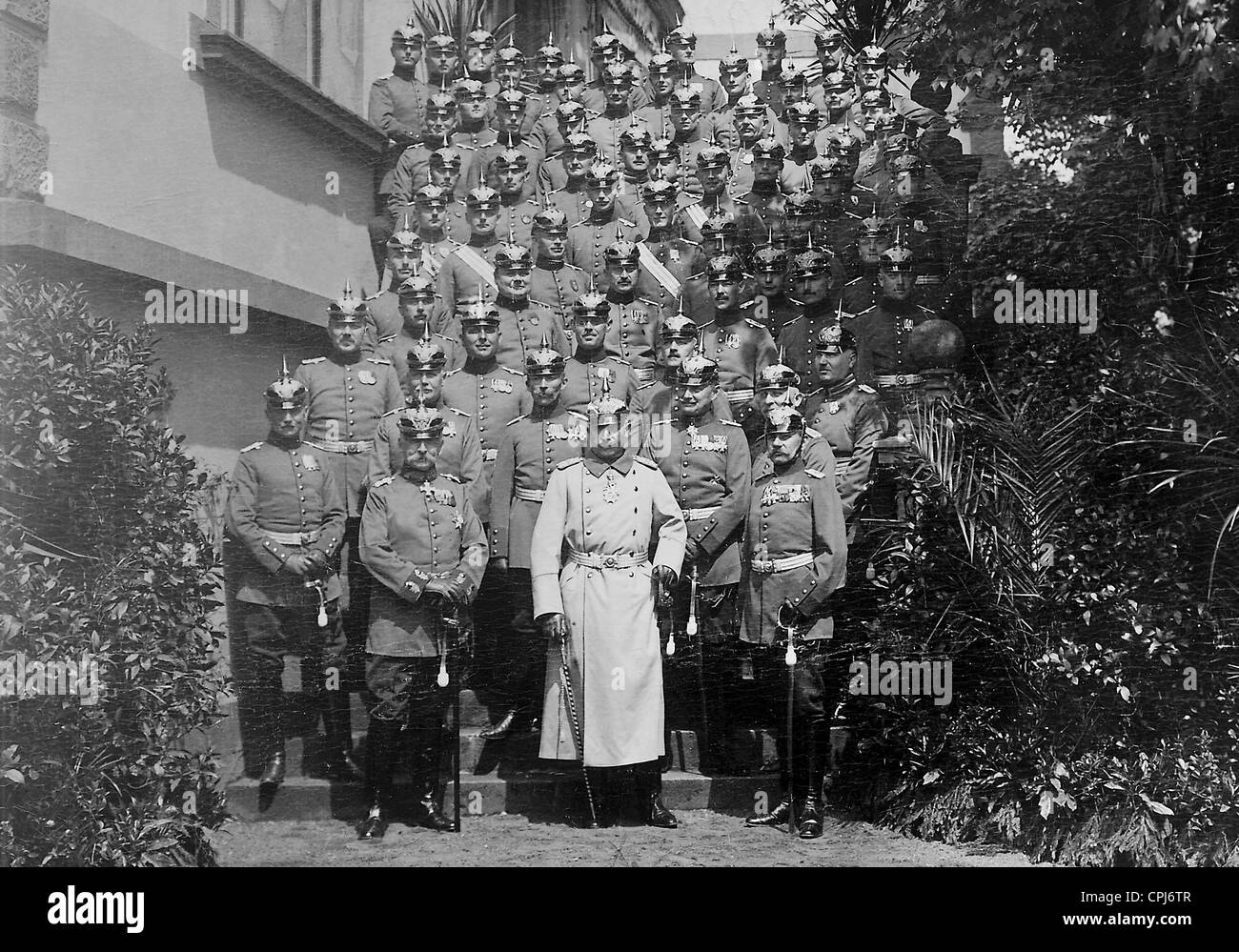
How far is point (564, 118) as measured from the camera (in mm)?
6961

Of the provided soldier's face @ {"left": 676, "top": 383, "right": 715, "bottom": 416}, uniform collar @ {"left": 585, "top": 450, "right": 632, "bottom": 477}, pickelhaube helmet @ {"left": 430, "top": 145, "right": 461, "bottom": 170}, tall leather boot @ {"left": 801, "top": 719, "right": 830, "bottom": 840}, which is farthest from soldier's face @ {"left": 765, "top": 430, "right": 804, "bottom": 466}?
pickelhaube helmet @ {"left": 430, "top": 145, "right": 461, "bottom": 170}

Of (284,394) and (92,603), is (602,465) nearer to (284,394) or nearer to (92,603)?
(284,394)

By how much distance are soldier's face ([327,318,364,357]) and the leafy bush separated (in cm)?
85

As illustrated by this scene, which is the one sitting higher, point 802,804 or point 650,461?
point 650,461

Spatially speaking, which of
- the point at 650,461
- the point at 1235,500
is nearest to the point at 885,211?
the point at 650,461

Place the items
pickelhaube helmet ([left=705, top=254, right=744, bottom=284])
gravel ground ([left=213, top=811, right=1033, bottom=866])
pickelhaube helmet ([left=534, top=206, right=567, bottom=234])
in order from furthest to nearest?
1. pickelhaube helmet ([left=534, top=206, right=567, bottom=234])
2. pickelhaube helmet ([left=705, top=254, right=744, bottom=284])
3. gravel ground ([left=213, top=811, right=1033, bottom=866])

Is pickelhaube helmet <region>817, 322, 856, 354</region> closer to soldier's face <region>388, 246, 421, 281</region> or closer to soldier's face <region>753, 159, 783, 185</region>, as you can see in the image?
soldier's face <region>753, 159, 783, 185</region>

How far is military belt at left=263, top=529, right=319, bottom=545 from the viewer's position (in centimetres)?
590

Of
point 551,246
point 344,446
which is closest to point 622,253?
point 551,246

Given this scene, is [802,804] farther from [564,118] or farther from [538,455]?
[564,118]

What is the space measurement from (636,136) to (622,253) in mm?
822

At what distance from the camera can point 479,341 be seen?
6.27 metres

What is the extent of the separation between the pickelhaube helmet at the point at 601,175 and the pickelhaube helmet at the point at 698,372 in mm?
1280
